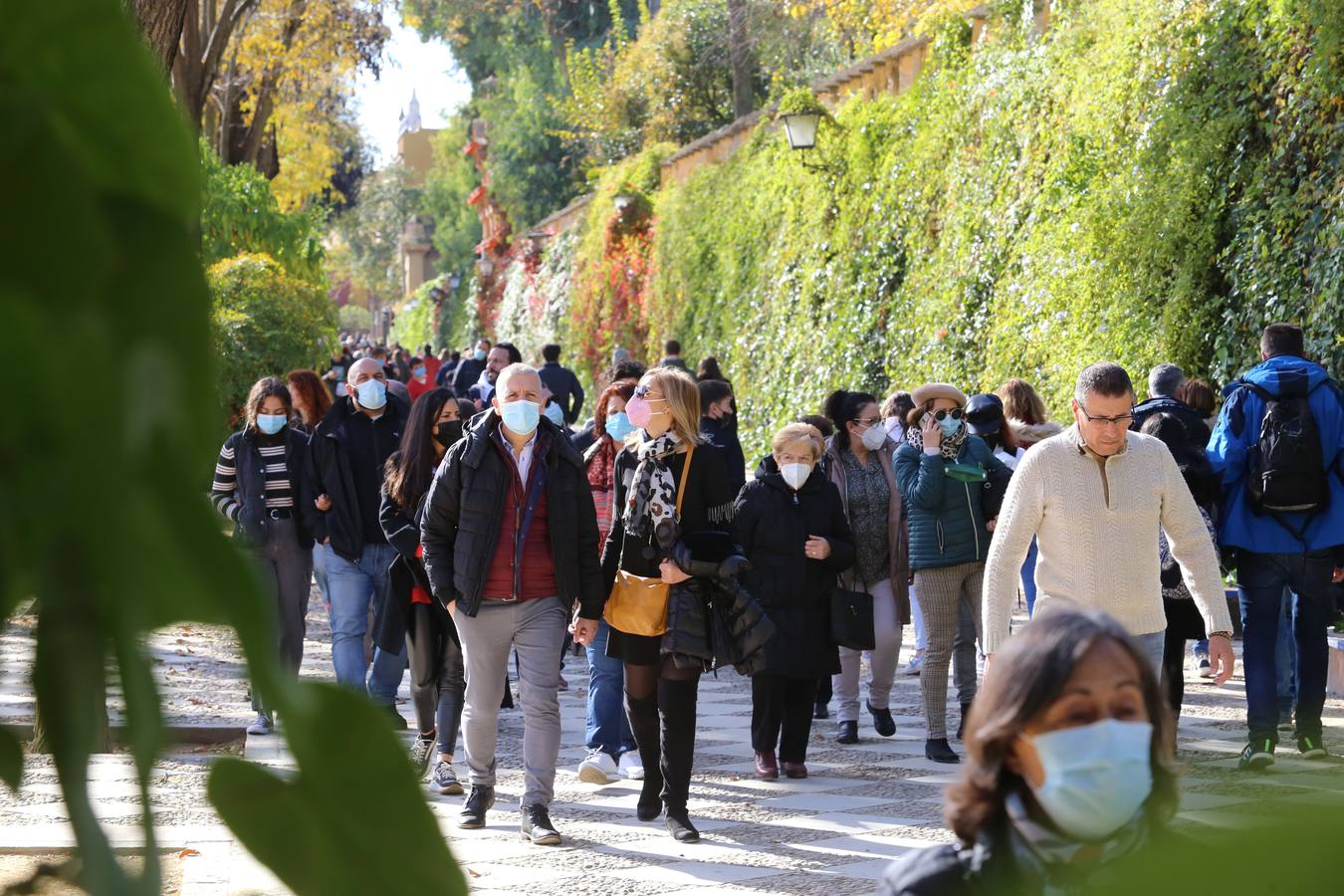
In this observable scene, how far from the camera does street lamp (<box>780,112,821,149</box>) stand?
18.5m

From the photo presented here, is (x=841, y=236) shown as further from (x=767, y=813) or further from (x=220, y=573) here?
(x=220, y=573)

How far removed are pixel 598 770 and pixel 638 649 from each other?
1206 mm

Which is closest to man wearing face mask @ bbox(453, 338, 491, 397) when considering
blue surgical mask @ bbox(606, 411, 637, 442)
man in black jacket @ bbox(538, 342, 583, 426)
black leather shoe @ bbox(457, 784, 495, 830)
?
man in black jacket @ bbox(538, 342, 583, 426)

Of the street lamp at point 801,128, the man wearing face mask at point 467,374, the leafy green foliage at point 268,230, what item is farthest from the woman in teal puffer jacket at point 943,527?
the man wearing face mask at point 467,374

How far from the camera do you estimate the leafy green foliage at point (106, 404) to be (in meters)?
0.33

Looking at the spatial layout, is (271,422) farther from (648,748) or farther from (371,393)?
(648,748)

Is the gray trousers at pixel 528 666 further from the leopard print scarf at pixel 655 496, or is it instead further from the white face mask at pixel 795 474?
the white face mask at pixel 795 474

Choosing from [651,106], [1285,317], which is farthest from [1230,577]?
[651,106]

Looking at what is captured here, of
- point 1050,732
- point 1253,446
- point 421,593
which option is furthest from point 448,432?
point 1050,732

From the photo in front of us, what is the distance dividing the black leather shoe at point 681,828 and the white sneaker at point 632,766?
130 cm

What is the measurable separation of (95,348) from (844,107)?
64.1 feet

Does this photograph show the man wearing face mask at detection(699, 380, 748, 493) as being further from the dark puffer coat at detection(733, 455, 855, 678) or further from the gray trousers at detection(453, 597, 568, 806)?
the gray trousers at detection(453, 597, 568, 806)

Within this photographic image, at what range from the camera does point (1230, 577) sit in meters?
11.8

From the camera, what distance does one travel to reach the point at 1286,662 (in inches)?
375
